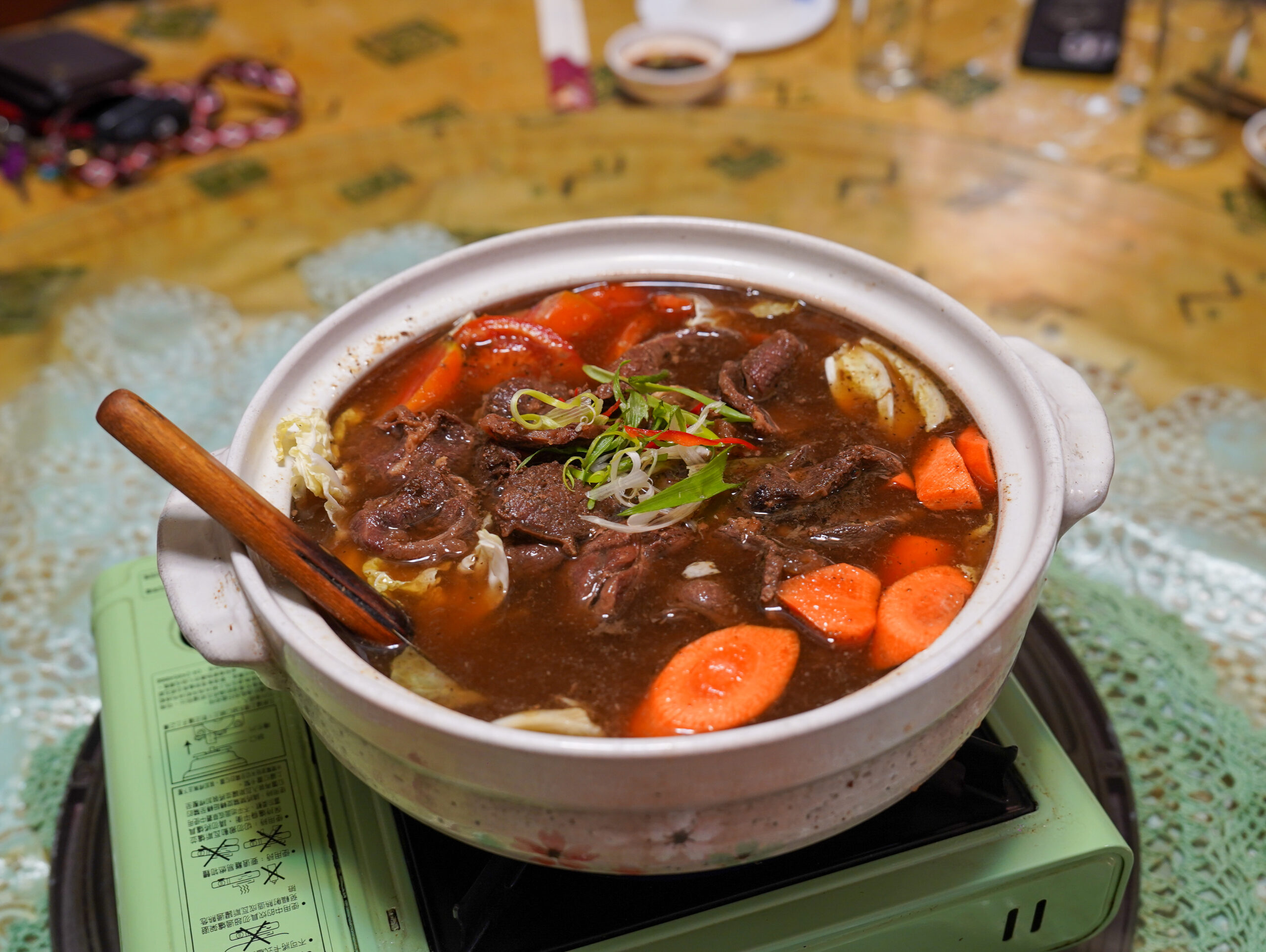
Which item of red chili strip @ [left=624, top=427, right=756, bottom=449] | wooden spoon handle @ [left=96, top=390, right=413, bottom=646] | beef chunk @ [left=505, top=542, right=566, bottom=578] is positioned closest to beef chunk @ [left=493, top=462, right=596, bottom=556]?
beef chunk @ [left=505, top=542, right=566, bottom=578]

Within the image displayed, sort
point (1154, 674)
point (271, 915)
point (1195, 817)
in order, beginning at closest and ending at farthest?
1. point (271, 915)
2. point (1195, 817)
3. point (1154, 674)

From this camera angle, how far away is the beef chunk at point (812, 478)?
69.9 inches

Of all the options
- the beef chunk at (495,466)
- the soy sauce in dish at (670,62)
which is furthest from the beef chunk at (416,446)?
the soy sauce in dish at (670,62)

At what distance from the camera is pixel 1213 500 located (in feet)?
8.63

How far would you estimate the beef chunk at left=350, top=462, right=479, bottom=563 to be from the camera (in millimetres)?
1743

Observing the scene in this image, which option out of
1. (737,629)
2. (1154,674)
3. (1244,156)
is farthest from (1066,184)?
(737,629)

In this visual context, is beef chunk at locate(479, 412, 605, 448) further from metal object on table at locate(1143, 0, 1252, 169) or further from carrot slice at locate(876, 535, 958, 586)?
metal object on table at locate(1143, 0, 1252, 169)

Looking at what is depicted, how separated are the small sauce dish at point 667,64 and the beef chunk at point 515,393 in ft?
7.57

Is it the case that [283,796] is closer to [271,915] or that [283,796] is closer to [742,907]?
[271,915]

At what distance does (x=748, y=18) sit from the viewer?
14.5ft

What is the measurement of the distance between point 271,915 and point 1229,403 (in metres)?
2.57

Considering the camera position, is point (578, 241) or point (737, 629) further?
point (578, 241)

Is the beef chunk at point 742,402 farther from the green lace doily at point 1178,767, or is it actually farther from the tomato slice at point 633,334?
the green lace doily at point 1178,767

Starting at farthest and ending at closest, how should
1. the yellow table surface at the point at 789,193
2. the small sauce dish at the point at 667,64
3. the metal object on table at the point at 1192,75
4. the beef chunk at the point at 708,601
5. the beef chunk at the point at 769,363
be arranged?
1. the small sauce dish at the point at 667,64
2. the metal object on table at the point at 1192,75
3. the yellow table surface at the point at 789,193
4. the beef chunk at the point at 769,363
5. the beef chunk at the point at 708,601
